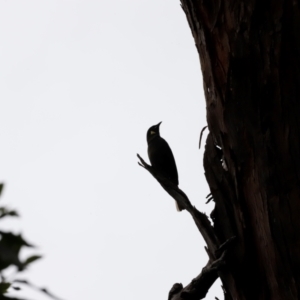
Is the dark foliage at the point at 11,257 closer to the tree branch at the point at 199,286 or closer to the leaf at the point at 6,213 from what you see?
the leaf at the point at 6,213

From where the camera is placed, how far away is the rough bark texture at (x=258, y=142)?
2.57 metres

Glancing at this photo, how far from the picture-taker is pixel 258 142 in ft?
8.78

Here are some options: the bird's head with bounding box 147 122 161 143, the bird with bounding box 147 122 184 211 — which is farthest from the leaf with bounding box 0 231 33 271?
the bird's head with bounding box 147 122 161 143

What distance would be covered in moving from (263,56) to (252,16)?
201 millimetres

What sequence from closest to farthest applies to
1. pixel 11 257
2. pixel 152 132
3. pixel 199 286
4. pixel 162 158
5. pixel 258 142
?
pixel 11 257, pixel 258 142, pixel 199 286, pixel 162 158, pixel 152 132

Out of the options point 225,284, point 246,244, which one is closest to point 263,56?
point 246,244

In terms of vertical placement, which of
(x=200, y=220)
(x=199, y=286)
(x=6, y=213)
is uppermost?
(x=200, y=220)

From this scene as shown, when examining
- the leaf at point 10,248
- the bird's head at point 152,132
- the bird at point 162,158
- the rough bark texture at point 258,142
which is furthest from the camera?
the bird's head at point 152,132

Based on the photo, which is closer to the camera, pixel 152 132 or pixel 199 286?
pixel 199 286

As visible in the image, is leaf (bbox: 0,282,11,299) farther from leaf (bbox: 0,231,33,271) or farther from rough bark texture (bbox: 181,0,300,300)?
rough bark texture (bbox: 181,0,300,300)

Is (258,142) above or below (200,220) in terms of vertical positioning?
above

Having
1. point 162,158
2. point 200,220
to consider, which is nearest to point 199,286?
point 200,220

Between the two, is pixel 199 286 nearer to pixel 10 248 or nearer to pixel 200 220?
pixel 200 220

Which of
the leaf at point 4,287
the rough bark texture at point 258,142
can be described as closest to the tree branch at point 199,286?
the rough bark texture at point 258,142
